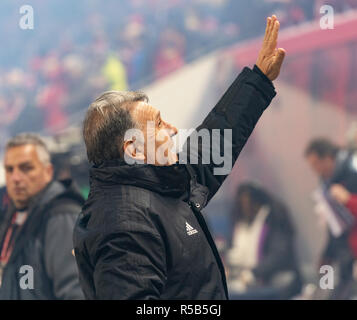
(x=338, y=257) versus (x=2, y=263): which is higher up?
(x=2, y=263)

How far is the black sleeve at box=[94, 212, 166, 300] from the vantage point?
61.7 inches

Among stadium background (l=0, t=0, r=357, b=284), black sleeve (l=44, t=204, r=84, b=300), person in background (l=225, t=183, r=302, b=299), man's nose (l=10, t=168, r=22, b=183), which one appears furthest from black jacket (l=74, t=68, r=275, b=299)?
stadium background (l=0, t=0, r=357, b=284)

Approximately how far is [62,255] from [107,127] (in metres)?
1.15

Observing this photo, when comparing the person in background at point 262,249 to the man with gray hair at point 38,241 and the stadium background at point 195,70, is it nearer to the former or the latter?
the stadium background at point 195,70

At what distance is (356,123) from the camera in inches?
286

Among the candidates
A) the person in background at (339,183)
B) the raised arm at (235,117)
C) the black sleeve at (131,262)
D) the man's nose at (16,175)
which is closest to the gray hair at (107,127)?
the black sleeve at (131,262)

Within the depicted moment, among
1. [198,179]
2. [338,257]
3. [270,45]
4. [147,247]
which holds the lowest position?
[338,257]

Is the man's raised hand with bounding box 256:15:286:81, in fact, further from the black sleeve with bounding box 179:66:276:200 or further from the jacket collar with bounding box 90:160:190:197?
the jacket collar with bounding box 90:160:190:197

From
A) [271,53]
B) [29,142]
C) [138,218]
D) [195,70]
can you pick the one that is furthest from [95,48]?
[138,218]

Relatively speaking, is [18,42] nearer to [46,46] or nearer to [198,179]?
[46,46]

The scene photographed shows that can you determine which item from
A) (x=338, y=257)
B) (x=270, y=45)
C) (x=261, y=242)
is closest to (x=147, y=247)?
(x=270, y=45)

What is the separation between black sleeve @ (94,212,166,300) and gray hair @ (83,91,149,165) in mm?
178

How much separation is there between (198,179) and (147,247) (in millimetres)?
408

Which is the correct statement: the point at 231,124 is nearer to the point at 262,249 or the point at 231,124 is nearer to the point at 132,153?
the point at 132,153
